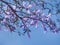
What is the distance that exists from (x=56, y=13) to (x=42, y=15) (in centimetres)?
29

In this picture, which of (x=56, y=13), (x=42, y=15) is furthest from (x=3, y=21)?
(x=56, y=13)

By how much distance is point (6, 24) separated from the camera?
3.40 metres

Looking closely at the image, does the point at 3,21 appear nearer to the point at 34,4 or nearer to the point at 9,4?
the point at 9,4

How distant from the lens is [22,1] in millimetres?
3383

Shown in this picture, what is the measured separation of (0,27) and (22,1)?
1.72 feet

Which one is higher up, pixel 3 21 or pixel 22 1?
pixel 22 1

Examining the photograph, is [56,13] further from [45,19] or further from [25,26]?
[25,26]

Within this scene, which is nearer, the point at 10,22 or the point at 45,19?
the point at 45,19

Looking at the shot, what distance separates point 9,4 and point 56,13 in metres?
0.72

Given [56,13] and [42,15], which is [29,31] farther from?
[56,13]

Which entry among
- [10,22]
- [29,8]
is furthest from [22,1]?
[10,22]

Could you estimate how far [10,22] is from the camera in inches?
134

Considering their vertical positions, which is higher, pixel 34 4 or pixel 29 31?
pixel 34 4

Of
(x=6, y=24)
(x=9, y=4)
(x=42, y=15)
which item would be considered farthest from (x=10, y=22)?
(x=42, y=15)
